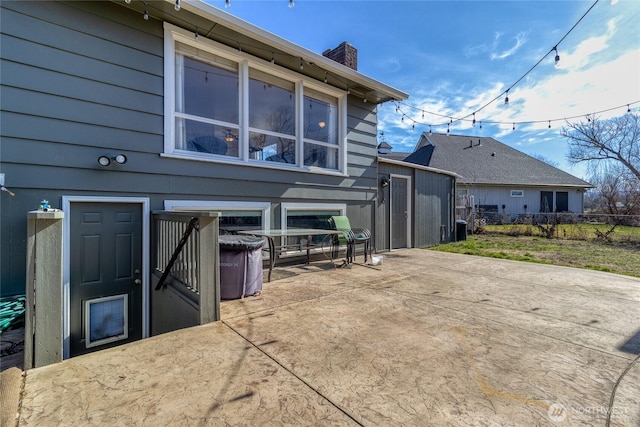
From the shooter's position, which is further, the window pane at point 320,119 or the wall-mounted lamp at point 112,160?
the window pane at point 320,119

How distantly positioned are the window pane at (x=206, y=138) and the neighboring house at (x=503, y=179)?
49.7 feet

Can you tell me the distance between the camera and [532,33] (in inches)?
237

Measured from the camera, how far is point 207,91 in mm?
4168

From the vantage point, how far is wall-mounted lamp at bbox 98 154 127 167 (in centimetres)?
324

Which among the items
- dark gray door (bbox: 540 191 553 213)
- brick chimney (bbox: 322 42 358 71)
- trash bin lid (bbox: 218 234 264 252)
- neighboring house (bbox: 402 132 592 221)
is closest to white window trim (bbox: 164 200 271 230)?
trash bin lid (bbox: 218 234 264 252)

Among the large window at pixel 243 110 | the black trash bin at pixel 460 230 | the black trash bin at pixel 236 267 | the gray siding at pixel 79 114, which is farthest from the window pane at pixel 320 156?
the black trash bin at pixel 460 230

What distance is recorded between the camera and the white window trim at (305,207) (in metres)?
4.86

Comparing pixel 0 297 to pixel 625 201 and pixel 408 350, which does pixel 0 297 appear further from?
pixel 625 201

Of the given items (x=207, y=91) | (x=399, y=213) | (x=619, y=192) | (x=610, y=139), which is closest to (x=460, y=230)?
(x=399, y=213)

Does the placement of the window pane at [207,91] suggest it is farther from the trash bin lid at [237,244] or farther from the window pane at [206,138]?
the trash bin lid at [237,244]

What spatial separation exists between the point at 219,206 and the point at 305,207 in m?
1.56

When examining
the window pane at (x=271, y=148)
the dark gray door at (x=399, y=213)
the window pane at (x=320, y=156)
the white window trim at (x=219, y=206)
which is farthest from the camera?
the dark gray door at (x=399, y=213)

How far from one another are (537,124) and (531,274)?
726 cm

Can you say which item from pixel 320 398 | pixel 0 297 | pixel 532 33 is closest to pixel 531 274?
pixel 320 398
